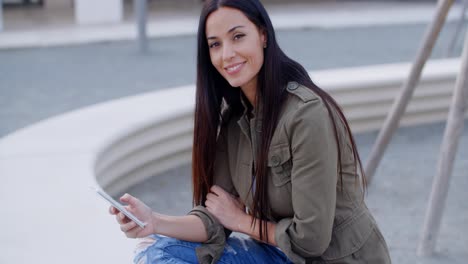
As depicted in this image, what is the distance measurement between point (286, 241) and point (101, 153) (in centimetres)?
193

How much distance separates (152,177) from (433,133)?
220 centimetres

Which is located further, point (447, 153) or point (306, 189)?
point (447, 153)

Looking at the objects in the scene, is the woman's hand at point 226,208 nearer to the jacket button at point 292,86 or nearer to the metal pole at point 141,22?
the jacket button at point 292,86

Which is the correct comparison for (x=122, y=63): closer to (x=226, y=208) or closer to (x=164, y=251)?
(x=226, y=208)

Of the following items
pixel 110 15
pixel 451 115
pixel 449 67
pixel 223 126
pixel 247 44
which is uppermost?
pixel 247 44

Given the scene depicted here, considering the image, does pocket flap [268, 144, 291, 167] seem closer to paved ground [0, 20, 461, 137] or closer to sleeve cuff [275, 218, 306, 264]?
sleeve cuff [275, 218, 306, 264]

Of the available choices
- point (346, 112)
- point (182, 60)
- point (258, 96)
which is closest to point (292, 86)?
point (258, 96)

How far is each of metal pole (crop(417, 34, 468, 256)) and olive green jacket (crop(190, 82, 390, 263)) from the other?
1259mm

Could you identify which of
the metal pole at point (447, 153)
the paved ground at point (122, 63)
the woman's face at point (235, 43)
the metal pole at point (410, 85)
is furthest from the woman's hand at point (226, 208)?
the paved ground at point (122, 63)

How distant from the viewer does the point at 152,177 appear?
4.61 meters

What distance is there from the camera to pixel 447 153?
335cm

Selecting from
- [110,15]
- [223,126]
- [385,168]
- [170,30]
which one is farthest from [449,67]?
[110,15]

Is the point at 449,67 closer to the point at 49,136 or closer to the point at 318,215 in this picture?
the point at 49,136

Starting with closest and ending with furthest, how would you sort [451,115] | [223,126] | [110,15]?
[223,126]
[451,115]
[110,15]
